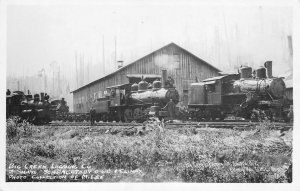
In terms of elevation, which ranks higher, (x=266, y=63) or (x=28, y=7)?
(x=28, y=7)

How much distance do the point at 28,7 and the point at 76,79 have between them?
1.39m

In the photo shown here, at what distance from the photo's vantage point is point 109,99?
6.42 meters

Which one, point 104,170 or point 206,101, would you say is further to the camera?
point 206,101

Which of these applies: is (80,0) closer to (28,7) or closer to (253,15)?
(28,7)

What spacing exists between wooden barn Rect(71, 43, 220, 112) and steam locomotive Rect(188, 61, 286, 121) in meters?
0.17

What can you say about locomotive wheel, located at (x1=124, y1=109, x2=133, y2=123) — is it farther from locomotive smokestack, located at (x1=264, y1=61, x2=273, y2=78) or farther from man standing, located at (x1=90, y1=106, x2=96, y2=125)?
locomotive smokestack, located at (x1=264, y1=61, x2=273, y2=78)

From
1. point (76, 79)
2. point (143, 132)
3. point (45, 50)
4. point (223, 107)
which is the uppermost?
point (45, 50)

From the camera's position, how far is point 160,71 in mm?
6020

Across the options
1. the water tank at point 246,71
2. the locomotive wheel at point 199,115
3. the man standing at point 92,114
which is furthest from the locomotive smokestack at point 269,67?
the man standing at point 92,114

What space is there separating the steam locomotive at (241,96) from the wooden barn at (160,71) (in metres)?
0.17

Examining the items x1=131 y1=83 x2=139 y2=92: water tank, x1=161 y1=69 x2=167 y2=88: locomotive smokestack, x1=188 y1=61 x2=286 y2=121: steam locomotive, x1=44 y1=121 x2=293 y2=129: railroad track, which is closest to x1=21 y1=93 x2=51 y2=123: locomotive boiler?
x1=44 y1=121 x2=293 y2=129: railroad track

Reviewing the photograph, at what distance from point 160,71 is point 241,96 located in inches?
58.0

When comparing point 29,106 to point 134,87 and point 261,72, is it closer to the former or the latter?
point 134,87

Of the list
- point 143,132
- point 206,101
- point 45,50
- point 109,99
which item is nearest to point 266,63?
point 206,101
